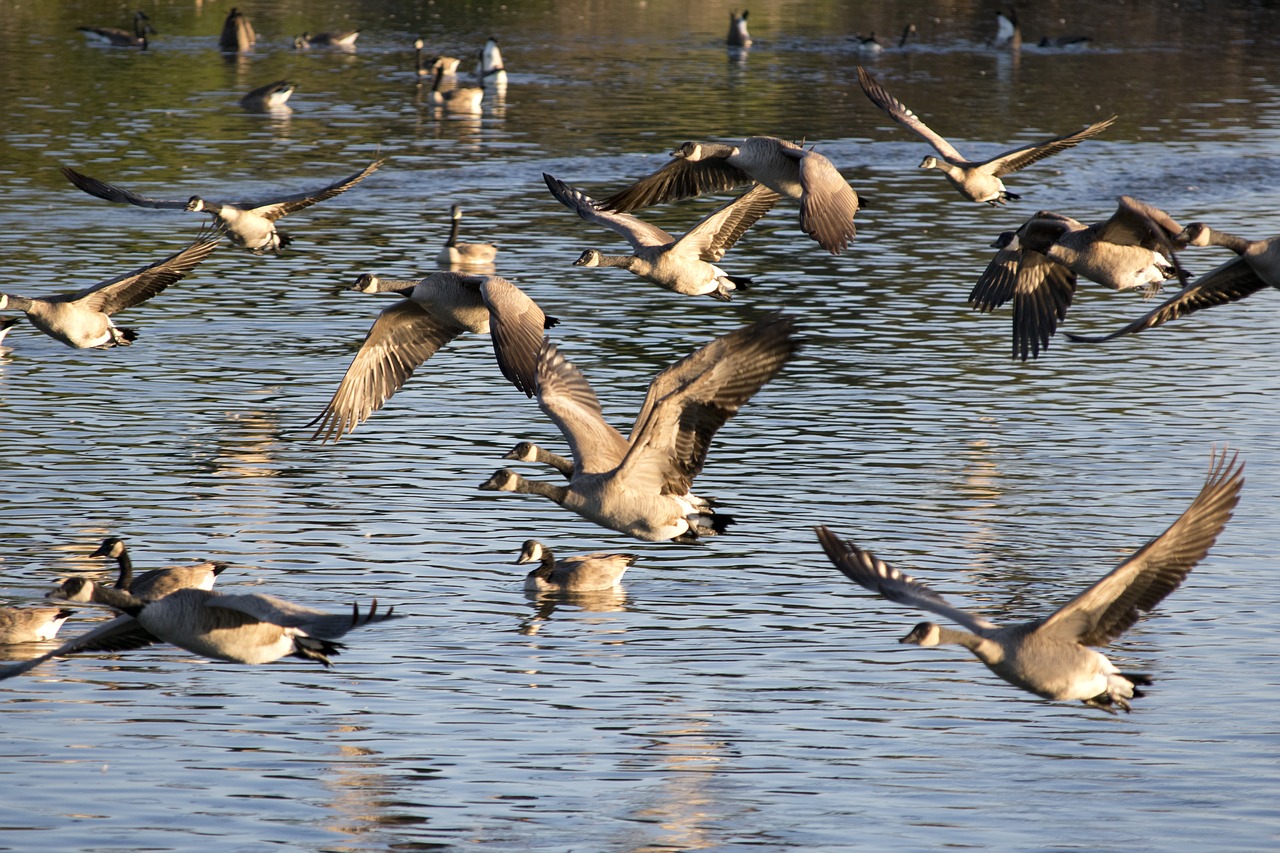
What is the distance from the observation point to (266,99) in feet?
125

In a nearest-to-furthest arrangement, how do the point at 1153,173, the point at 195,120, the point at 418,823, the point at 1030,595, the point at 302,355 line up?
the point at 418,823, the point at 1030,595, the point at 302,355, the point at 1153,173, the point at 195,120

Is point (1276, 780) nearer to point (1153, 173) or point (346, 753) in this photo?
point (346, 753)

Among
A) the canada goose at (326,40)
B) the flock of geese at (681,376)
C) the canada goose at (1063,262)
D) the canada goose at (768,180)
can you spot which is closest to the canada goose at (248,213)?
the flock of geese at (681,376)

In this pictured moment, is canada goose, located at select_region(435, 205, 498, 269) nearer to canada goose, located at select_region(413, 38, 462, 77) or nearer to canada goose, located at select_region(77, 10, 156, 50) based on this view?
canada goose, located at select_region(413, 38, 462, 77)

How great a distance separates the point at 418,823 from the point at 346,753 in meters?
1.05

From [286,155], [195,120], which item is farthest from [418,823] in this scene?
[195,120]

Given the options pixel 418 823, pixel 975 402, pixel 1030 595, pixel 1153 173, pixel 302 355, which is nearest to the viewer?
pixel 418 823

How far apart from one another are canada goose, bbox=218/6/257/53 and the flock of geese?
30652 mm

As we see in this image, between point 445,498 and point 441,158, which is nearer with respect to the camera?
point 445,498

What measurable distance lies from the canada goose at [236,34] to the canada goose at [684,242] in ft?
112

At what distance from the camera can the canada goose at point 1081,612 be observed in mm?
9305

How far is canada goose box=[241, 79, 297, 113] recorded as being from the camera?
1487 inches

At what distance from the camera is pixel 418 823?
35.3 ft

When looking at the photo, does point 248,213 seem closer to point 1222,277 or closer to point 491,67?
point 1222,277
